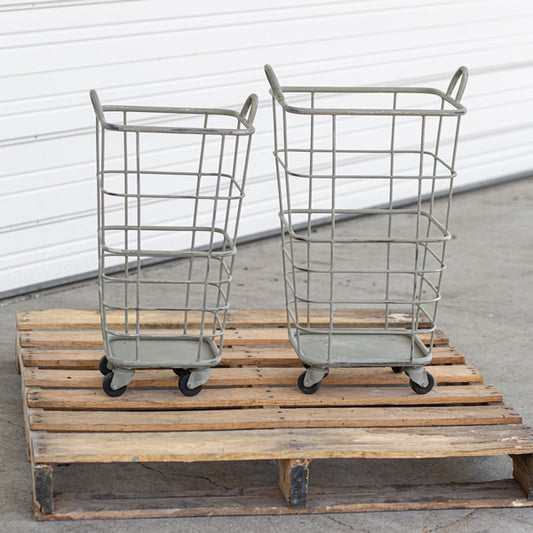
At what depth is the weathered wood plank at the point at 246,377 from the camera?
3.17 metres

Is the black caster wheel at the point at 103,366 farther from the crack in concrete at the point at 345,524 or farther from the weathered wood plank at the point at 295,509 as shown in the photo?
the crack in concrete at the point at 345,524

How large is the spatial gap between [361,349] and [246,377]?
1.45 feet

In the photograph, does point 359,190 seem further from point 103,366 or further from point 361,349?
point 103,366

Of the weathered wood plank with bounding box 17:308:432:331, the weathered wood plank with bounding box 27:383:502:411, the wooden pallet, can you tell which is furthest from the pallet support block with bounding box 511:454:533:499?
the weathered wood plank with bounding box 17:308:432:331

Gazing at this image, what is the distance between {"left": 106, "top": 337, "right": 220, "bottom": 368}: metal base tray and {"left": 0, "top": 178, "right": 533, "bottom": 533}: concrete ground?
1.22ft

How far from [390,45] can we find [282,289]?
216 cm

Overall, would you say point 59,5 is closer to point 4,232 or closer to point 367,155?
point 4,232

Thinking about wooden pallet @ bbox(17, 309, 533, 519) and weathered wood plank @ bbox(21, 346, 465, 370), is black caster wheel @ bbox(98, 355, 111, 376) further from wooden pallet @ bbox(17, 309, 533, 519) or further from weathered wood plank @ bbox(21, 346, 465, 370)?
weathered wood plank @ bbox(21, 346, 465, 370)

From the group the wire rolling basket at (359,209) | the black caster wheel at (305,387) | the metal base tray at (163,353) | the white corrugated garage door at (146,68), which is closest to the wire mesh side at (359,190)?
the wire rolling basket at (359,209)

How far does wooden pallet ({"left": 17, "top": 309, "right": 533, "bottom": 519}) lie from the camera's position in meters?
2.71

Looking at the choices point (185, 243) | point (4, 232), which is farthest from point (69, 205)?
point (185, 243)

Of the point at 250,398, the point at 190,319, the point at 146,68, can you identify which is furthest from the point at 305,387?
the point at 146,68

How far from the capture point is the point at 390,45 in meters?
6.09

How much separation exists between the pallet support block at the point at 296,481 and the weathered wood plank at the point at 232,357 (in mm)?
708
